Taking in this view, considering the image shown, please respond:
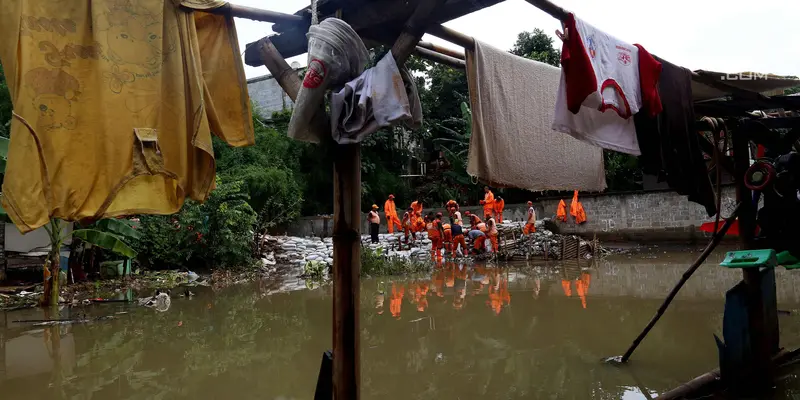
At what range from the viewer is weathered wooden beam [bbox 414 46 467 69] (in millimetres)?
3649

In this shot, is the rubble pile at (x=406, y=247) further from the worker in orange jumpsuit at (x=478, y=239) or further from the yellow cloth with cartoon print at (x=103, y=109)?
the yellow cloth with cartoon print at (x=103, y=109)

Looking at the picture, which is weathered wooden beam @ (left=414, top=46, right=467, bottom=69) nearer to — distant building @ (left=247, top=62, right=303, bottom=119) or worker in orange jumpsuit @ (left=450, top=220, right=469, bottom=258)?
worker in orange jumpsuit @ (left=450, top=220, right=469, bottom=258)

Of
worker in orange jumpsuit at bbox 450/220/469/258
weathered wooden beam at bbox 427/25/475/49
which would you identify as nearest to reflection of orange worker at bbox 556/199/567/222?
worker in orange jumpsuit at bbox 450/220/469/258

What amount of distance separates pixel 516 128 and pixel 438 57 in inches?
30.7

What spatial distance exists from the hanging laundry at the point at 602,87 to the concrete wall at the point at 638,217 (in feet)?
52.2

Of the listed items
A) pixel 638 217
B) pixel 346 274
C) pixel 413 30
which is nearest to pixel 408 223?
pixel 638 217

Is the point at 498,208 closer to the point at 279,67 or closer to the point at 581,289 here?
the point at 581,289

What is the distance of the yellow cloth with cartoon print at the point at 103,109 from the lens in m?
2.27

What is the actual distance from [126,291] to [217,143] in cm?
863

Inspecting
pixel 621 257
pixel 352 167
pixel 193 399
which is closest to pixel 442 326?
pixel 193 399

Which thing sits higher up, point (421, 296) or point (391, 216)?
point (391, 216)

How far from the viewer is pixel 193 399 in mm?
4621

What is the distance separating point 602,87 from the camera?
3.23 metres

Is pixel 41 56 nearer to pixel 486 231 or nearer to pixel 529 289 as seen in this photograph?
pixel 529 289
